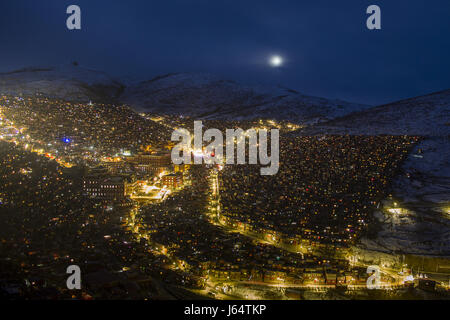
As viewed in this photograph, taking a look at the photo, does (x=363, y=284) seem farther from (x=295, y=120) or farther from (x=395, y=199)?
(x=295, y=120)

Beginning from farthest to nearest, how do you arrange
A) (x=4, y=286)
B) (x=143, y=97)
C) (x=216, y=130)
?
(x=143, y=97) → (x=216, y=130) → (x=4, y=286)

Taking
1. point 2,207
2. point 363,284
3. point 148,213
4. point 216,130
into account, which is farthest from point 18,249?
point 216,130

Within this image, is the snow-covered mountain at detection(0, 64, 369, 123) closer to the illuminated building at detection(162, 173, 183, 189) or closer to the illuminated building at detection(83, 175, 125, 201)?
the illuminated building at detection(162, 173, 183, 189)

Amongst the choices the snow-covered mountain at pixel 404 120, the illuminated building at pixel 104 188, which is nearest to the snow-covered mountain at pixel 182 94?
the snow-covered mountain at pixel 404 120

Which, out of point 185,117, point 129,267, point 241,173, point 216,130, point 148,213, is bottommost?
point 129,267

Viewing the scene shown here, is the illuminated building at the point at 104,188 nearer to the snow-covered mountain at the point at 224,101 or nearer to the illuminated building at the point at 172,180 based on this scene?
the illuminated building at the point at 172,180

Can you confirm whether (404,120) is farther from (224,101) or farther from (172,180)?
(224,101)

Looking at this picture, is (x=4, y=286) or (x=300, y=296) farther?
(x=300, y=296)

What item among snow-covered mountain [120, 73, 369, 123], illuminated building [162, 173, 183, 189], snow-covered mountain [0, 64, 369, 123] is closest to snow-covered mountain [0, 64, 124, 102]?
snow-covered mountain [0, 64, 369, 123]
